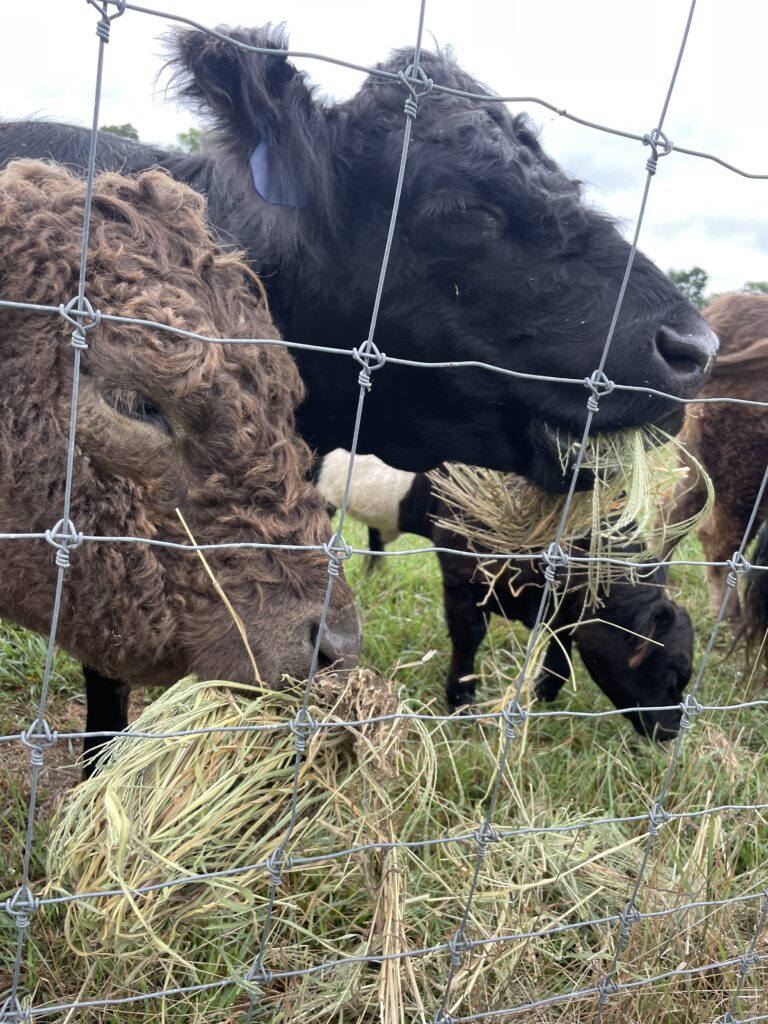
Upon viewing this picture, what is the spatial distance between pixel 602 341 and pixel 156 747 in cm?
152

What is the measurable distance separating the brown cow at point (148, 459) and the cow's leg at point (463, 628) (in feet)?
7.69

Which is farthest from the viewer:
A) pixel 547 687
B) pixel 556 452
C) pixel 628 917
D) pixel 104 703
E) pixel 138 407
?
pixel 547 687

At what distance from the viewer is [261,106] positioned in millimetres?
2328

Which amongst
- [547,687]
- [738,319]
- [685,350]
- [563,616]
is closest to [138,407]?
[685,350]

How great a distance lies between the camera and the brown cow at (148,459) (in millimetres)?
1820

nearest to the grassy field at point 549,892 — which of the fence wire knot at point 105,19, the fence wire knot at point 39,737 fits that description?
the fence wire knot at point 39,737

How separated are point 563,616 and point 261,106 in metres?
2.47

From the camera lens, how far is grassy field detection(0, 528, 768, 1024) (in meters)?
1.94

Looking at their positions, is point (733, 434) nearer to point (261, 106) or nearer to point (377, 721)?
point (261, 106)

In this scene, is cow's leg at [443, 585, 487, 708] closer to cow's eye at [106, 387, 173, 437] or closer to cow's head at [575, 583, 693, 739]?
cow's head at [575, 583, 693, 739]

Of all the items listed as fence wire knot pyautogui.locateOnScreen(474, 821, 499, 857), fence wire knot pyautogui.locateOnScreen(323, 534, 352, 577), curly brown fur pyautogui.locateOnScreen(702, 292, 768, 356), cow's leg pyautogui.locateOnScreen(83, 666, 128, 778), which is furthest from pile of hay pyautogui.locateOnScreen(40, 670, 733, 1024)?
curly brown fur pyautogui.locateOnScreen(702, 292, 768, 356)

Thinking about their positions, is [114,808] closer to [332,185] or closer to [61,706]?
[332,185]

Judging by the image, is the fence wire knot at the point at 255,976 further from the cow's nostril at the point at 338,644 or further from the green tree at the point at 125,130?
the green tree at the point at 125,130

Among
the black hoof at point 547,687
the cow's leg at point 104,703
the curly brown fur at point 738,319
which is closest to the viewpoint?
the cow's leg at point 104,703
